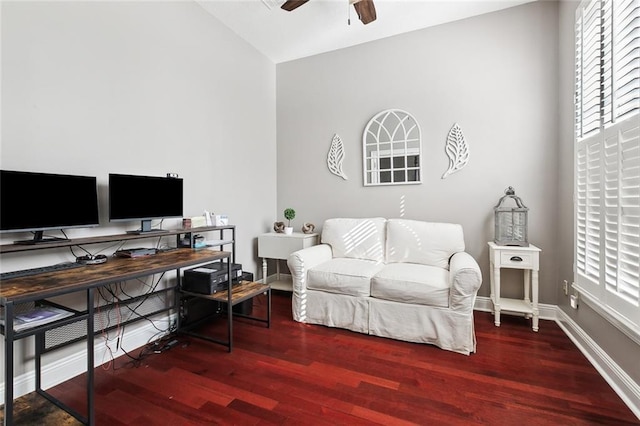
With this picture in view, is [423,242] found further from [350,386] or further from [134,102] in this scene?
[134,102]

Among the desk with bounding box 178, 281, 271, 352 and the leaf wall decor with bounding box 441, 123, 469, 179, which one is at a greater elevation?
the leaf wall decor with bounding box 441, 123, 469, 179

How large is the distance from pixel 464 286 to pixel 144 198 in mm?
2413

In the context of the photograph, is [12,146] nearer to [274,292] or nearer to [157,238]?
[157,238]

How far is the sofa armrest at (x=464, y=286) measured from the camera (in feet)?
6.75

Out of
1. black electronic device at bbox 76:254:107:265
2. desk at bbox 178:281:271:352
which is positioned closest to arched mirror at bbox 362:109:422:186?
desk at bbox 178:281:271:352

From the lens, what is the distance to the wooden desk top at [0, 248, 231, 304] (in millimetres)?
1177

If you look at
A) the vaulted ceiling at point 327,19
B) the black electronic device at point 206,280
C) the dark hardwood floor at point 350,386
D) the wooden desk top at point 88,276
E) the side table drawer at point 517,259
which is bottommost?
the dark hardwood floor at point 350,386

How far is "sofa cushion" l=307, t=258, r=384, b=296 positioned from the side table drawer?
1.03 metres

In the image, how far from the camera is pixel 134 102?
2180 millimetres

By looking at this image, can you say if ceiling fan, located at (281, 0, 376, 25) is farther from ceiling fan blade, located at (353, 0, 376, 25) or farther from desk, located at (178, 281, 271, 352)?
desk, located at (178, 281, 271, 352)

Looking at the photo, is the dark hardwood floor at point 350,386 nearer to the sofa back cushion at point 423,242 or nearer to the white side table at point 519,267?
the white side table at point 519,267

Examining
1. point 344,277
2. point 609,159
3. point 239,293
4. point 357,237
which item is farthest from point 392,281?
point 609,159

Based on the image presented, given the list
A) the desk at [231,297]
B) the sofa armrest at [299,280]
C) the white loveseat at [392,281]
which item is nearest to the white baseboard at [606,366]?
the white loveseat at [392,281]

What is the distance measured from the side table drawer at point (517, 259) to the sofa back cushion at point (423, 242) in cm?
34
